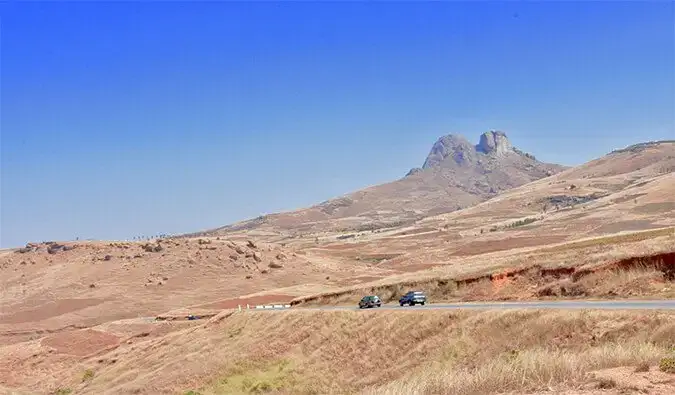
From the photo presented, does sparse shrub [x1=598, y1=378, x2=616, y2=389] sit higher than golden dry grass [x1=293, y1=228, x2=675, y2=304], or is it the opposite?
sparse shrub [x1=598, y1=378, x2=616, y2=389]

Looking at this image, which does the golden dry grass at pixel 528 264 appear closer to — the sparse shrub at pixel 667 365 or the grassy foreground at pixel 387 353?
the grassy foreground at pixel 387 353

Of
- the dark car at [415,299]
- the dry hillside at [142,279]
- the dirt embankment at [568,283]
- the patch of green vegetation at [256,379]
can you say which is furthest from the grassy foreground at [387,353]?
the dry hillside at [142,279]

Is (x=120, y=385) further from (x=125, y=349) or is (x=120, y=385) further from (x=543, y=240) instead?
(x=543, y=240)

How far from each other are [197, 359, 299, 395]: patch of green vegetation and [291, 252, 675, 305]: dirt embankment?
43.0 ft

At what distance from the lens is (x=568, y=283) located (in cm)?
3447

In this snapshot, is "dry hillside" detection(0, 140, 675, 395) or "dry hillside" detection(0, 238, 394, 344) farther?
"dry hillside" detection(0, 238, 394, 344)

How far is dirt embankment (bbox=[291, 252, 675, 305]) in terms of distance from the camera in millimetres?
30156

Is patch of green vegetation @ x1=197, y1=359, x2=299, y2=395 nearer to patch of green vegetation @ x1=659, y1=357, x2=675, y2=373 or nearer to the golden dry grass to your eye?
the golden dry grass

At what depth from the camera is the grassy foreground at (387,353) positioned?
14195 mm

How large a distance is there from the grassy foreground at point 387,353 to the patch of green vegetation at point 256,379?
7cm

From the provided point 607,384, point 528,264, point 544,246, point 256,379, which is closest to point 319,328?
point 256,379

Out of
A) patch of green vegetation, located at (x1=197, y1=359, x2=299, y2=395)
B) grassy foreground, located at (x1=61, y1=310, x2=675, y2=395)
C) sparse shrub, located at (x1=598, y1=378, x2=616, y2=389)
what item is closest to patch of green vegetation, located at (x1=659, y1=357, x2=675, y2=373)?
grassy foreground, located at (x1=61, y1=310, x2=675, y2=395)

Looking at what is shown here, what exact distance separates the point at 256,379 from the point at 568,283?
59.0 feet

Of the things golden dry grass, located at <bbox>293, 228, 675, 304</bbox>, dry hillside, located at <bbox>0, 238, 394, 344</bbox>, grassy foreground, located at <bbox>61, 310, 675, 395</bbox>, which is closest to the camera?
grassy foreground, located at <bbox>61, 310, 675, 395</bbox>
